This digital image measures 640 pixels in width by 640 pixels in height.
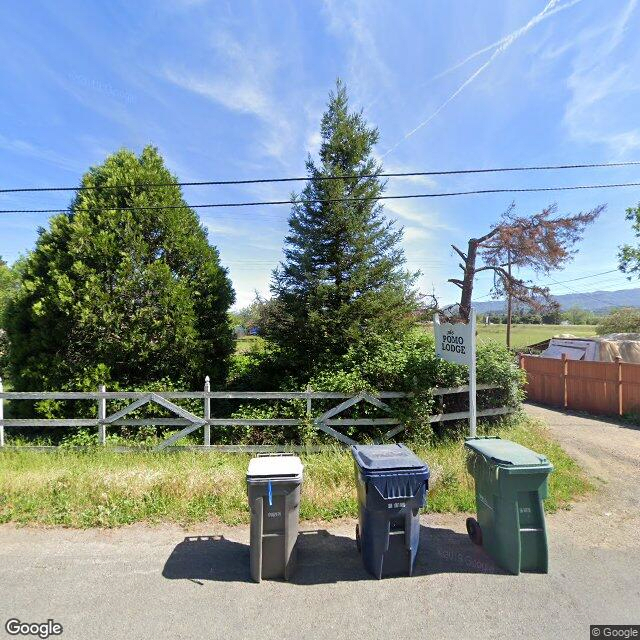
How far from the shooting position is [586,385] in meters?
11.0

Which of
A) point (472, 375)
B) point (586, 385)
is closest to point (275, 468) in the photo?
point (472, 375)

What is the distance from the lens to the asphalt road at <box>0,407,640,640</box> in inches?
108

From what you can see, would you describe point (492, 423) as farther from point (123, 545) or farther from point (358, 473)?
point (123, 545)

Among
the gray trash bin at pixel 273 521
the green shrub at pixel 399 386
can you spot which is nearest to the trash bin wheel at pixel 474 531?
the gray trash bin at pixel 273 521

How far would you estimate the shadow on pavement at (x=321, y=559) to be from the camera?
335 centimetres

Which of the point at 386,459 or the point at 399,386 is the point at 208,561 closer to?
the point at 386,459

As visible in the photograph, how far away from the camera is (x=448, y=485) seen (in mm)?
4957

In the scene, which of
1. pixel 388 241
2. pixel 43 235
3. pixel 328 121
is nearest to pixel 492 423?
pixel 388 241

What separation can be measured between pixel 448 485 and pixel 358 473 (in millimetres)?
1914

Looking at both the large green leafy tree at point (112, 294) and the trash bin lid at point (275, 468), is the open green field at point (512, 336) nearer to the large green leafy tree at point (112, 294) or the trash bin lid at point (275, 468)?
the large green leafy tree at point (112, 294)

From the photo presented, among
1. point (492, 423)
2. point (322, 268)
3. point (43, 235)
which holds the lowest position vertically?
point (492, 423)

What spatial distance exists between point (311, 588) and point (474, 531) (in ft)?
5.72

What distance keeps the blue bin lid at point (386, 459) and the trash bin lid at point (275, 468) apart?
58 cm

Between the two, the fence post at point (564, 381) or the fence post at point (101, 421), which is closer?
the fence post at point (101, 421)
